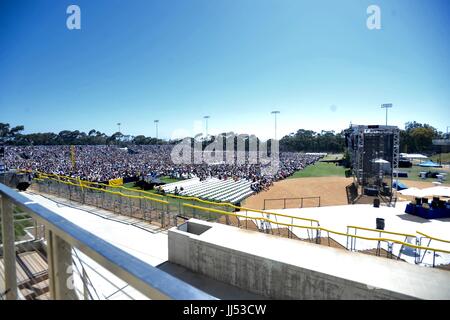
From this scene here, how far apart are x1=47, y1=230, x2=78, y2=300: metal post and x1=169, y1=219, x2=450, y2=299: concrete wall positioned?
4.36m

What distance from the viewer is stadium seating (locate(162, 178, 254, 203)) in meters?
23.0

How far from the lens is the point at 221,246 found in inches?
231

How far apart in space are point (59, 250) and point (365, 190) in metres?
26.7

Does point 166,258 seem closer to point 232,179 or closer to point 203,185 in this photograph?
point 203,185

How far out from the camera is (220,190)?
2561 centimetres

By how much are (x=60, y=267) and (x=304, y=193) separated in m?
26.0

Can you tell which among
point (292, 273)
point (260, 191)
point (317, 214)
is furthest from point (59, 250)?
point (260, 191)

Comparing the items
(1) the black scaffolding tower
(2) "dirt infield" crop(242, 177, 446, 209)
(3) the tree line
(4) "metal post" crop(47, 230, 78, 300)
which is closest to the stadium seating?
(2) "dirt infield" crop(242, 177, 446, 209)

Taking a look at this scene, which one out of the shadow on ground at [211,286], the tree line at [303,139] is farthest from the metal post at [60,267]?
the tree line at [303,139]

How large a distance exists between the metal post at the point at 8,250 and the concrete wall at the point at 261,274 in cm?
431

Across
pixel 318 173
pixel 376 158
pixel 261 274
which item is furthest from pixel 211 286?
pixel 318 173

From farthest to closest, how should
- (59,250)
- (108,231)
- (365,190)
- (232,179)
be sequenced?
(232,179), (365,190), (108,231), (59,250)

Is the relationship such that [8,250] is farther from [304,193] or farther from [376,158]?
[376,158]

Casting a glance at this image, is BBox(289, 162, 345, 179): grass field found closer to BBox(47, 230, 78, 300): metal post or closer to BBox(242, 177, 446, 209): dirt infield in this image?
BBox(242, 177, 446, 209): dirt infield
